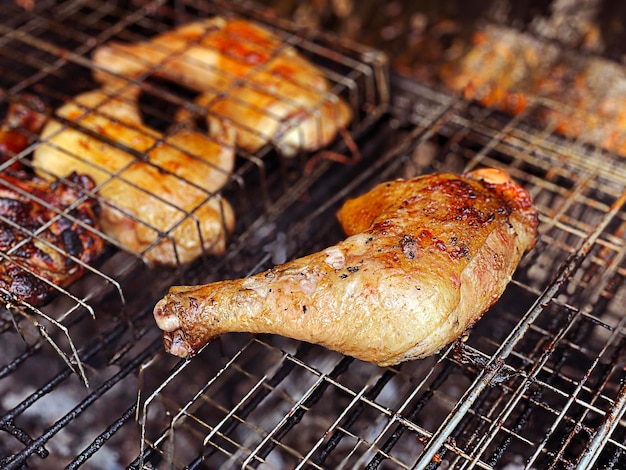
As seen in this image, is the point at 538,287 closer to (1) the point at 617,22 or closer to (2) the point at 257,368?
(2) the point at 257,368

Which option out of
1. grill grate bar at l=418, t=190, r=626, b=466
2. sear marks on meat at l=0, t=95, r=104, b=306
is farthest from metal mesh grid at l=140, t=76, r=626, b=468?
sear marks on meat at l=0, t=95, r=104, b=306

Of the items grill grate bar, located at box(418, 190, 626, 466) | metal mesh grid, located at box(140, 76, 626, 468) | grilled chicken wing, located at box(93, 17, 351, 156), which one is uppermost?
grilled chicken wing, located at box(93, 17, 351, 156)

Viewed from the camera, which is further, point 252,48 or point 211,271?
point 252,48

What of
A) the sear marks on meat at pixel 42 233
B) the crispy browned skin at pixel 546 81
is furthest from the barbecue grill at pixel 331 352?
the crispy browned skin at pixel 546 81

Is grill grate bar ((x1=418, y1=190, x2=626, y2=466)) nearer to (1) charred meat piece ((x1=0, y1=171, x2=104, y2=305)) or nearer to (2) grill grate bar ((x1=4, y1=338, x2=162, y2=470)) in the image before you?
(2) grill grate bar ((x1=4, y1=338, x2=162, y2=470))

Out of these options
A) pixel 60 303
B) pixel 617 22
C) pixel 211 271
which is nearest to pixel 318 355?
Answer: pixel 211 271

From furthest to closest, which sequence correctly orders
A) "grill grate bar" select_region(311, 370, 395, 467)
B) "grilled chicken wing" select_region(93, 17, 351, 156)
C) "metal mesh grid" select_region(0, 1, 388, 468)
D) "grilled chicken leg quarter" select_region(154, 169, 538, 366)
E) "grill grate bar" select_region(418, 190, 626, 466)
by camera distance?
"grilled chicken wing" select_region(93, 17, 351, 156) → "metal mesh grid" select_region(0, 1, 388, 468) → "grill grate bar" select_region(311, 370, 395, 467) → "grilled chicken leg quarter" select_region(154, 169, 538, 366) → "grill grate bar" select_region(418, 190, 626, 466)

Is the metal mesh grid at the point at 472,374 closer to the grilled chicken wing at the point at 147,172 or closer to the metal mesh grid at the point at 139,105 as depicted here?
the metal mesh grid at the point at 139,105
